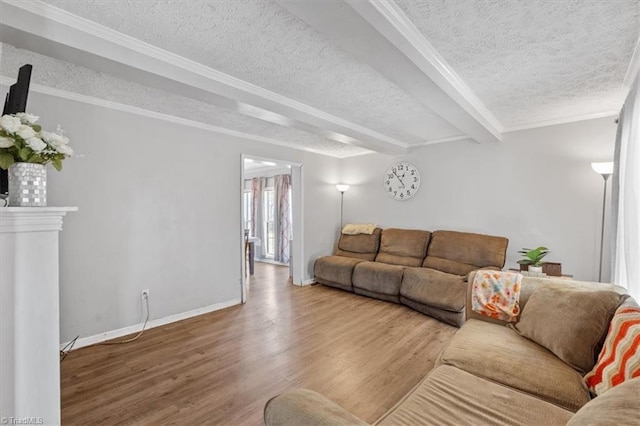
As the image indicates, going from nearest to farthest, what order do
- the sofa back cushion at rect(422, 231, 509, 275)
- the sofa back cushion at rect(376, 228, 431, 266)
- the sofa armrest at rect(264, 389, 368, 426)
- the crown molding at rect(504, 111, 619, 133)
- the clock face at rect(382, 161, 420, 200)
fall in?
the sofa armrest at rect(264, 389, 368, 426) → the crown molding at rect(504, 111, 619, 133) → the sofa back cushion at rect(422, 231, 509, 275) → the sofa back cushion at rect(376, 228, 431, 266) → the clock face at rect(382, 161, 420, 200)

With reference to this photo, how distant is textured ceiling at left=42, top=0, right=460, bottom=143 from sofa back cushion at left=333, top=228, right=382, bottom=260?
96.4 inches

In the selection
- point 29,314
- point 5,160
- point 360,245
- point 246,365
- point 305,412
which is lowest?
point 246,365

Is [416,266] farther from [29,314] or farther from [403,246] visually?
[29,314]

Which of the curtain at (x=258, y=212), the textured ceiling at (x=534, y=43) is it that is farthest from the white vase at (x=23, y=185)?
the curtain at (x=258, y=212)

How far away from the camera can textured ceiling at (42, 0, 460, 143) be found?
149cm

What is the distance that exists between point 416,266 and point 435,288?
2.40 ft

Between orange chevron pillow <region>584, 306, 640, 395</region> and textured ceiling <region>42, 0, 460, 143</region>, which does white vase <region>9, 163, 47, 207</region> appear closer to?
textured ceiling <region>42, 0, 460, 143</region>

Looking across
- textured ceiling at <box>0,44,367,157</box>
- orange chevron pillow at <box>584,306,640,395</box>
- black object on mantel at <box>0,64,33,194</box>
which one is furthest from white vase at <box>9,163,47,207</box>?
orange chevron pillow at <box>584,306,640,395</box>

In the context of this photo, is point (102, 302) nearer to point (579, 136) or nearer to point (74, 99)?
point (74, 99)

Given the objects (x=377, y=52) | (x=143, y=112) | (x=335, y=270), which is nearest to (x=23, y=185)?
(x=377, y=52)

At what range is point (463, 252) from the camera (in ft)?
12.4

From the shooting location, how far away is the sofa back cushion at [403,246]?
4211 millimetres

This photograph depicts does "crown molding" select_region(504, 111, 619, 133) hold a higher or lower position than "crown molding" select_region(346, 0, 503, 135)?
higher

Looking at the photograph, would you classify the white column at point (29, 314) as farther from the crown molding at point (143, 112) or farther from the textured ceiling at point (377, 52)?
the crown molding at point (143, 112)
